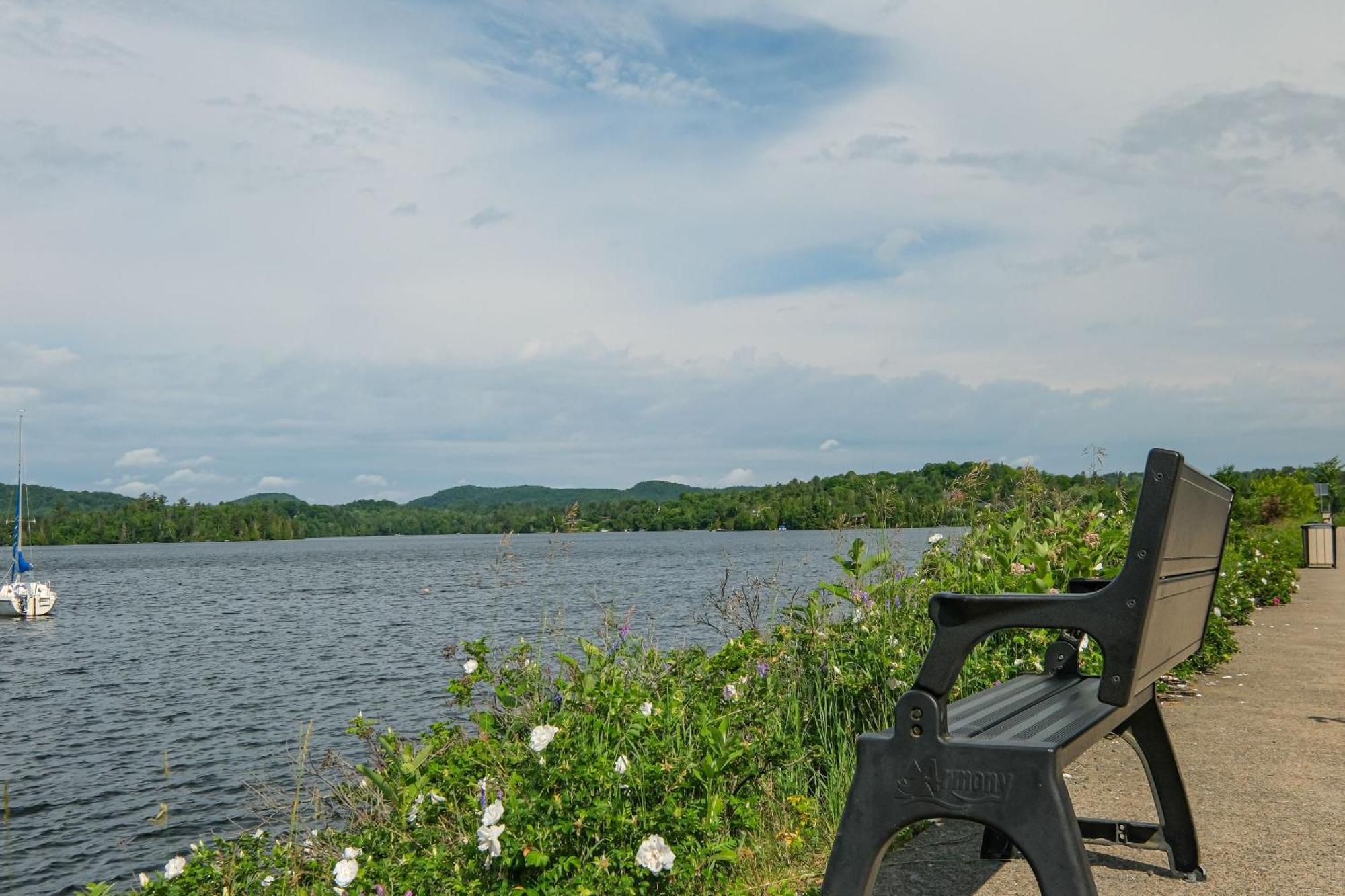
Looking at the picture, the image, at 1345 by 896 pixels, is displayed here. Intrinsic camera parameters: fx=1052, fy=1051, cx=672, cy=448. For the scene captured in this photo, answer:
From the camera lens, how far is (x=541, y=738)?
9.74 ft

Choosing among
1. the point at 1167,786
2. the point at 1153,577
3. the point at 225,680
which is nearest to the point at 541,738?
the point at 1153,577

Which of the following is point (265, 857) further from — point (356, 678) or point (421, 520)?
point (421, 520)

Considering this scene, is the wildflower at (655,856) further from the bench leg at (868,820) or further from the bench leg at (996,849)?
the bench leg at (996,849)

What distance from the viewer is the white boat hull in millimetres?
39844

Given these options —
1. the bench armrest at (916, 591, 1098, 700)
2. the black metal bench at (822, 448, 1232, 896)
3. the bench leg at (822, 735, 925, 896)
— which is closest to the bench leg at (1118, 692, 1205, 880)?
the black metal bench at (822, 448, 1232, 896)

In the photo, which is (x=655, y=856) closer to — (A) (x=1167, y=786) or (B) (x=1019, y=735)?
(B) (x=1019, y=735)

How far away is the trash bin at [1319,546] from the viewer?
16359mm

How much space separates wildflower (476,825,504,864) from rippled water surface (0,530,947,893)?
103 inches

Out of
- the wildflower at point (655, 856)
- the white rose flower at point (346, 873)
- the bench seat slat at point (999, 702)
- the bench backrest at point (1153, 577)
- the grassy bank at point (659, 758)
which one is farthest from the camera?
the white rose flower at point (346, 873)

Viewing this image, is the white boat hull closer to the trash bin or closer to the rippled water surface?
the rippled water surface

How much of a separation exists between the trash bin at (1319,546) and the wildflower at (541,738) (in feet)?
54.9

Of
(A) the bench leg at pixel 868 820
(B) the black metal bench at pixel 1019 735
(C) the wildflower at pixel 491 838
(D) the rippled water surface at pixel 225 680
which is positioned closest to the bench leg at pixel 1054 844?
(B) the black metal bench at pixel 1019 735

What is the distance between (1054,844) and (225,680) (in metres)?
19.6

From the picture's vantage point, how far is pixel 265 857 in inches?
166
